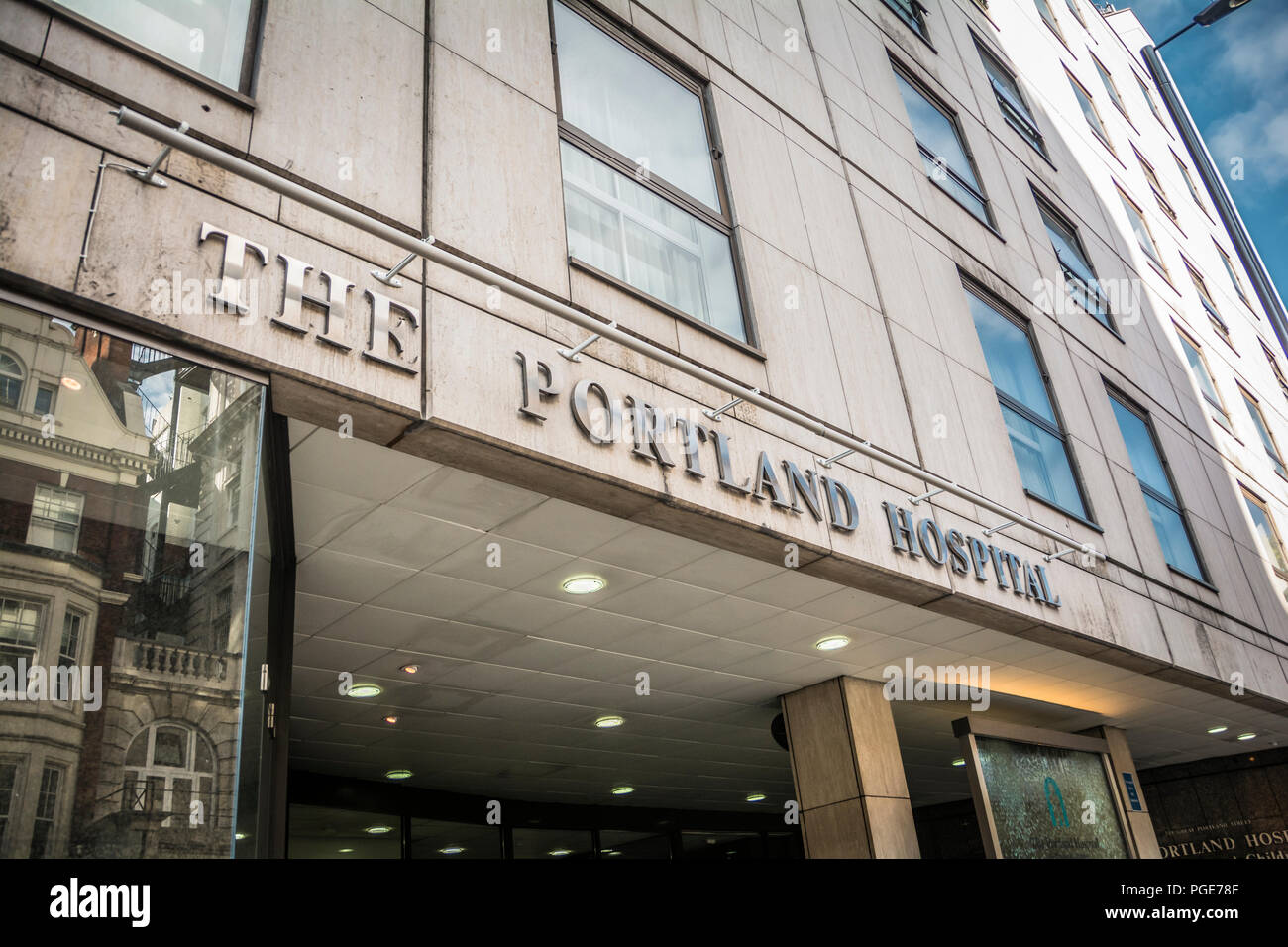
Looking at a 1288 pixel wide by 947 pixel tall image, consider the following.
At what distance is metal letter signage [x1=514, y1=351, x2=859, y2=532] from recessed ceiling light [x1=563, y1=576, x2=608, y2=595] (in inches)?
49.8

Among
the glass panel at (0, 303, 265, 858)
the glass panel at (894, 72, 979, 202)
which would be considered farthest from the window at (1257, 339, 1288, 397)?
the glass panel at (0, 303, 265, 858)

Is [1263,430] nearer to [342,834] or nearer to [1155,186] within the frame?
[1155,186]

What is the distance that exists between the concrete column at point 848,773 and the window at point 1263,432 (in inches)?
572

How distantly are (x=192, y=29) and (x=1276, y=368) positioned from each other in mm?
27353

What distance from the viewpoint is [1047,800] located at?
938 centimetres

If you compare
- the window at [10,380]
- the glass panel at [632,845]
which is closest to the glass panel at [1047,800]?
the glass panel at [632,845]

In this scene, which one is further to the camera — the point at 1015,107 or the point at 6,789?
the point at 1015,107

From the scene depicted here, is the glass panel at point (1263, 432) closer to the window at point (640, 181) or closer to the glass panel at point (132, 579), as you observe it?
the window at point (640, 181)

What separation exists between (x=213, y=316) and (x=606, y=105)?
13.1 feet

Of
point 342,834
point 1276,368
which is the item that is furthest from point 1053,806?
point 1276,368
